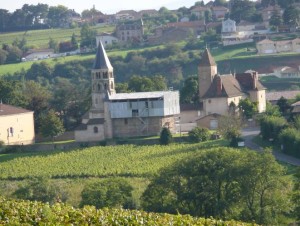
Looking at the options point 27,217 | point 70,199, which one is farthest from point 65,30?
point 27,217

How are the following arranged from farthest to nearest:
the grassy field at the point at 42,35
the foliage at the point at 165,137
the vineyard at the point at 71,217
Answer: the grassy field at the point at 42,35 < the foliage at the point at 165,137 < the vineyard at the point at 71,217

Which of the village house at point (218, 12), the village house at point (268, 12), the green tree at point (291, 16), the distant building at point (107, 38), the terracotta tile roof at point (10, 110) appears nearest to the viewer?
the terracotta tile roof at point (10, 110)

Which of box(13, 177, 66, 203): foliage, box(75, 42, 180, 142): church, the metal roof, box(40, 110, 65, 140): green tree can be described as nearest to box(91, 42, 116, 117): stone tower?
box(75, 42, 180, 142): church

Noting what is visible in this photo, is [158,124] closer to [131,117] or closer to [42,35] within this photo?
[131,117]

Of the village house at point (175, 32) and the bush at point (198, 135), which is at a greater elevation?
the village house at point (175, 32)

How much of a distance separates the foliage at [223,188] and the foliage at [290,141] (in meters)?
11.8

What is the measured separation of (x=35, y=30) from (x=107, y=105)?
80.5m

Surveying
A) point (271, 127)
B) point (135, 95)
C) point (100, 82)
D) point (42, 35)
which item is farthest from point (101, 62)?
point (42, 35)

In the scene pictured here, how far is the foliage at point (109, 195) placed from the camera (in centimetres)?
4094

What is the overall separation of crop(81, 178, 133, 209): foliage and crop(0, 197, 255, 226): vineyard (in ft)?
45.1

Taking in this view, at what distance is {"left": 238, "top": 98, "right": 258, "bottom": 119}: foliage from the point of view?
214ft

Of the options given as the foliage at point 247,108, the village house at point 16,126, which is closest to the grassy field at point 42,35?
the village house at point 16,126

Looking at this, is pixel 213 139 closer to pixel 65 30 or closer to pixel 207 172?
pixel 207 172

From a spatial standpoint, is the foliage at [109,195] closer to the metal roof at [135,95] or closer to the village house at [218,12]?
the metal roof at [135,95]
